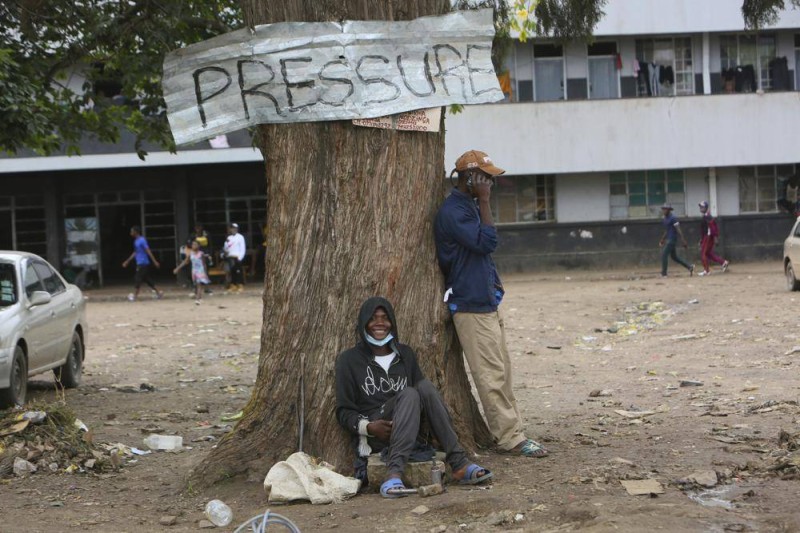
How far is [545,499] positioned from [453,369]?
54.4 inches

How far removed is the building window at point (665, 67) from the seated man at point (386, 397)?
26227mm

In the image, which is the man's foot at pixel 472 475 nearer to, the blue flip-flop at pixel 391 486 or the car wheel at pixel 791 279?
the blue flip-flop at pixel 391 486

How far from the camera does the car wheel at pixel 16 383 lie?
1049cm

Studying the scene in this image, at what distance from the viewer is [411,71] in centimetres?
717

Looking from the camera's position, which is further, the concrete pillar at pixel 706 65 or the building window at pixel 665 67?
the building window at pixel 665 67

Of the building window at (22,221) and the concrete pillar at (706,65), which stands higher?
the concrete pillar at (706,65)

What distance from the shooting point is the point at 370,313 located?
6.71m

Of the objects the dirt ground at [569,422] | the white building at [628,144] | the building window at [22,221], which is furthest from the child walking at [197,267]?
the building window at [22,221]

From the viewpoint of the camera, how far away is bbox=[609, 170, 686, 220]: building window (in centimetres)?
3183

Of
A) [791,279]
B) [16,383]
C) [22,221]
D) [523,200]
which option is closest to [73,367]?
[16,383]

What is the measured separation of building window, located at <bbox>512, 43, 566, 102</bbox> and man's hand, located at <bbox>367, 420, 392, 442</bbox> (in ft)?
83.7

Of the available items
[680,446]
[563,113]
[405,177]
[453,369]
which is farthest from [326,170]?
[563,113]

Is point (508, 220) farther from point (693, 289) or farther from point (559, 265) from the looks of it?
point (693, 289)

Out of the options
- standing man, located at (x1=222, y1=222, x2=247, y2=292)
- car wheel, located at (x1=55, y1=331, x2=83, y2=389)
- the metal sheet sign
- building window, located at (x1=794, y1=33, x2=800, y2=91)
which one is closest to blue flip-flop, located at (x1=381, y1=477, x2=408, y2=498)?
the metal sheet sign
